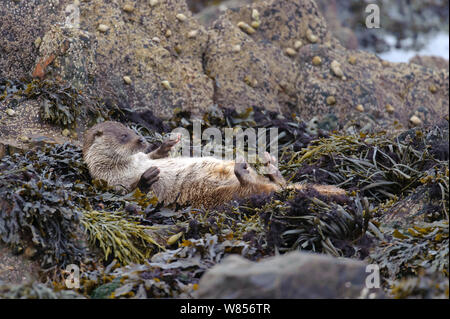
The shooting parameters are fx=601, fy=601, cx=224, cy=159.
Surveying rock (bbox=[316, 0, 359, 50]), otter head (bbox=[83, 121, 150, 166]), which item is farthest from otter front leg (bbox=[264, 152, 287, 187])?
rock (bbox=[316, 0, 359, 50])

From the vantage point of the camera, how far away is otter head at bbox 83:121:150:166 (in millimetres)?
6023

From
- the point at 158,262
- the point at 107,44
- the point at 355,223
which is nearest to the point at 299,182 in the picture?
the point at 355,223

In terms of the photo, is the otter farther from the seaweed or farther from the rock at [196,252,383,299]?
the rock at [196,252,383,299]

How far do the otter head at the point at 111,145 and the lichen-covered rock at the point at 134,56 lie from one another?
57.1 inches

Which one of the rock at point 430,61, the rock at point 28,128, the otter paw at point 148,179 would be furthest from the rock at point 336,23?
the otter paw at point 148,179

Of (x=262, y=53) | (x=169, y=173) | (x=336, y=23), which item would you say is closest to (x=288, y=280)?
(x=169, y=173)

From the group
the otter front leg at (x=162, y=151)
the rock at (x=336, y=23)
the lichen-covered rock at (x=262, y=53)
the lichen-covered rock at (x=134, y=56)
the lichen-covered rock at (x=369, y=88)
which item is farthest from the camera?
the rock at (x=336, y=23)

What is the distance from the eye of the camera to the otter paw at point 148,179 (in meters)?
5.70

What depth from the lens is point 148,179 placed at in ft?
18.7

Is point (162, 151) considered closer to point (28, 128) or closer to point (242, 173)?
point (242, 173)

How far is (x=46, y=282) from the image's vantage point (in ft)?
13.9

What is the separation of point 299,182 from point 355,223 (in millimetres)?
1453

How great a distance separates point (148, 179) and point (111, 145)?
0.64 meters

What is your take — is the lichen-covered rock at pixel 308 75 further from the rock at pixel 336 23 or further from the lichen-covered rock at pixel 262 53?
the rock at pixel 336 23
